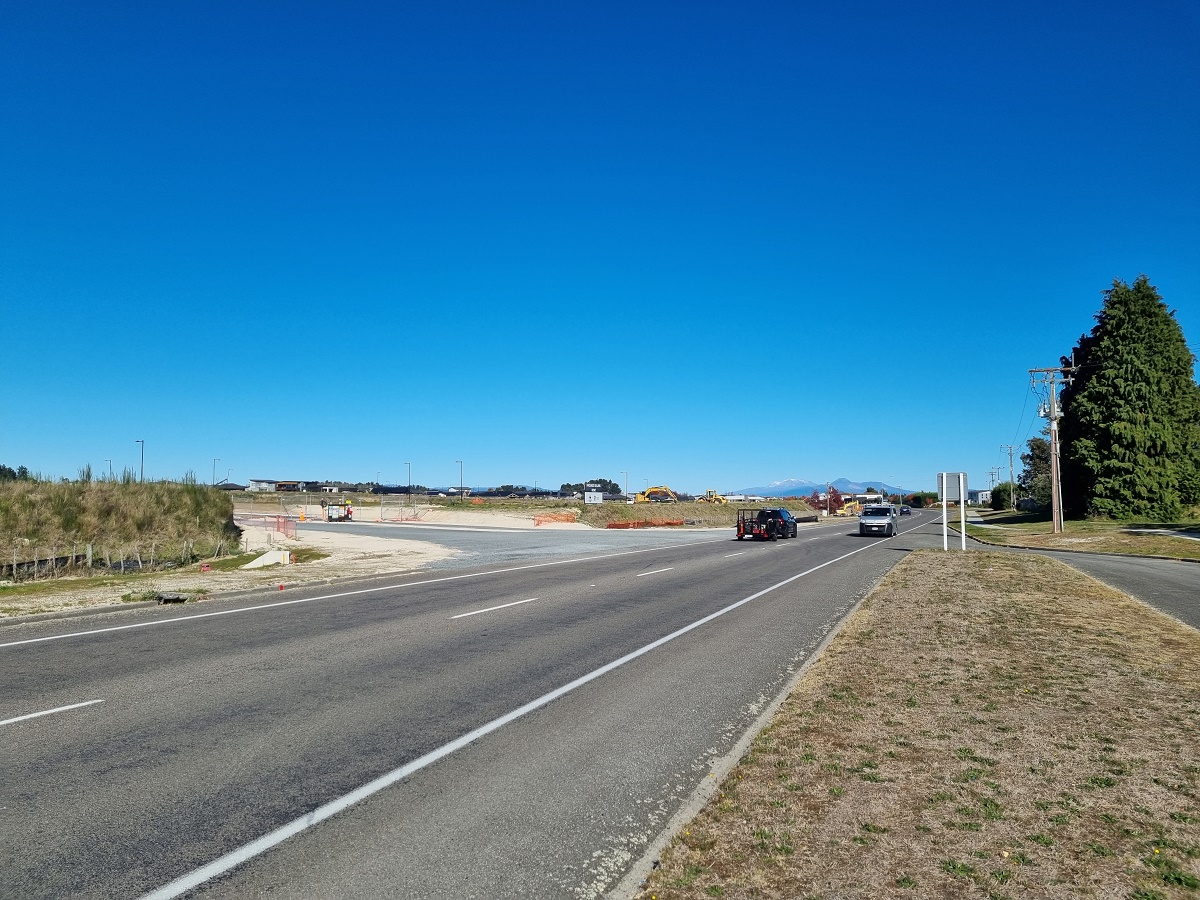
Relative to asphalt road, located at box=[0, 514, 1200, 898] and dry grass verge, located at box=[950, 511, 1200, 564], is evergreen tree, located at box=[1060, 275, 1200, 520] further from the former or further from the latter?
asphalt road, located at box=[0, 514, 1200, 898]

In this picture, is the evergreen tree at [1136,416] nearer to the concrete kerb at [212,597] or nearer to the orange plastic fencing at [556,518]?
the orange plastic fencing at [556,518]

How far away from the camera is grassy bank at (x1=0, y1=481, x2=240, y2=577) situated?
895 inches

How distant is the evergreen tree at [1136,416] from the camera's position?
180ft

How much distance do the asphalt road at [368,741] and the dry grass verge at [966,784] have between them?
576 millimetres

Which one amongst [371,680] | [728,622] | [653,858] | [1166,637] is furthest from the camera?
[728,622]

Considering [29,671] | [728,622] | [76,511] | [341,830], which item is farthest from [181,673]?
[76,511]

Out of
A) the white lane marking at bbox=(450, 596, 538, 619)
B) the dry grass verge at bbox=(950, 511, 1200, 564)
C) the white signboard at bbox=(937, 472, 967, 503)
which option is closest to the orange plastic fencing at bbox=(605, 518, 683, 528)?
the dry grass verge at bbox=(950, 511, 1200, 564)

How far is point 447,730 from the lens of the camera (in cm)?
721

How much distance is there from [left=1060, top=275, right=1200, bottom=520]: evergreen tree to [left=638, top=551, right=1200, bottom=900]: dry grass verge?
53.2 metres

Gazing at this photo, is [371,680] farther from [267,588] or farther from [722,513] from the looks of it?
[722,513]

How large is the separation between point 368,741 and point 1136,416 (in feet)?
206

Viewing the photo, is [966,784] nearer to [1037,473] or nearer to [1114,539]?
[1114,539]

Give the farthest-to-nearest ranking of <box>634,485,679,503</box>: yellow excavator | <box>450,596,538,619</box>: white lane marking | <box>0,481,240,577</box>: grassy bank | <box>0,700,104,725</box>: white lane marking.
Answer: <box>634,485,679,503</box>: yellow excavator, <box>0,481,240,577</box>: grassy bank, <box>450,596,538,619</box>: white lane marking, <box>0,700,104,725</box>: white lane marking

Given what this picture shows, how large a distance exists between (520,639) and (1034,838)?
836 cm
